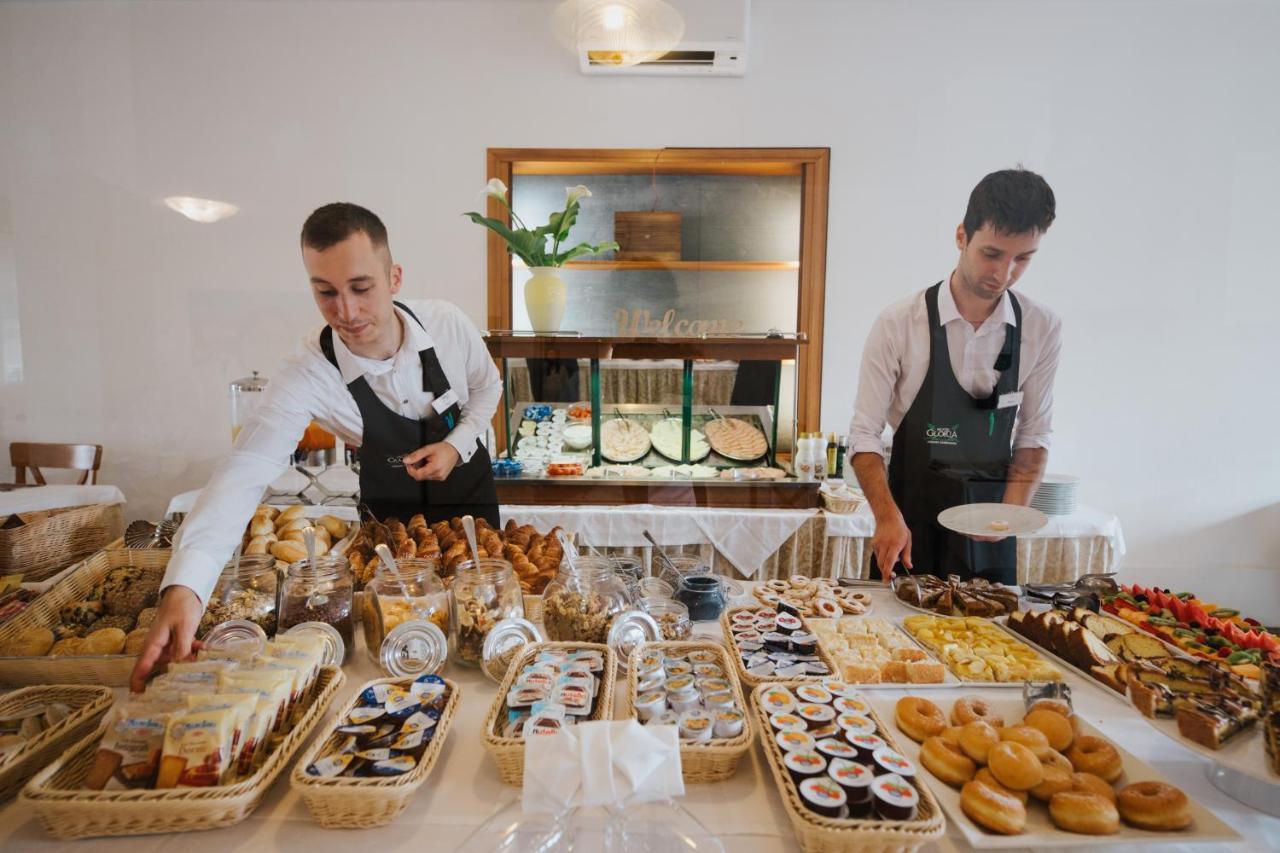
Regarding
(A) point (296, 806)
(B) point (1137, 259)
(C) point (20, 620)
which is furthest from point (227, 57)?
(B) point (1137, 259)

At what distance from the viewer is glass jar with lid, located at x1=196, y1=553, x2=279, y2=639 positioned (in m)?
1.57

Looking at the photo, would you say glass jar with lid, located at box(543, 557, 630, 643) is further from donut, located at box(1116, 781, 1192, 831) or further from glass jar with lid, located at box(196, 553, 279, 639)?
donut, located at box(1116, 781, 1192, 831)

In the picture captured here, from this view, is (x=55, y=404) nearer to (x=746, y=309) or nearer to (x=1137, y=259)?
(x=746, y=309)

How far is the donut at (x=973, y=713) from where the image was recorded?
48.8 inches

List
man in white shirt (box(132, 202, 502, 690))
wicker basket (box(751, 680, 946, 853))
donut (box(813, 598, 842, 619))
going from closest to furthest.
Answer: wicker basket (box(751, 680, 946, 853)) → man in white shirt (box(132, 202, 502, 690)) → donut (box(813, 598, 842, 619))

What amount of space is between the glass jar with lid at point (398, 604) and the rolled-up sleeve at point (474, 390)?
0.98m

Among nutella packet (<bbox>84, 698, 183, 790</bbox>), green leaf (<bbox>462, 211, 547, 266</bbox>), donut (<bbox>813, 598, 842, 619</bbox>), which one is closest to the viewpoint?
nutella packet (<bbox>84, 698, 183, 790</bbox>)

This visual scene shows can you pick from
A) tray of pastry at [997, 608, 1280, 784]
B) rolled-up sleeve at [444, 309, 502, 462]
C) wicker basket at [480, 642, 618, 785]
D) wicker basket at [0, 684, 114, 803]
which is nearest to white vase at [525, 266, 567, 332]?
rolled-up sleeve at [444, 309, 502, 462]

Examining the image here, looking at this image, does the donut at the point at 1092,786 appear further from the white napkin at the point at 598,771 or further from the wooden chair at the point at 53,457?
the wooden chair at the point at 53,457

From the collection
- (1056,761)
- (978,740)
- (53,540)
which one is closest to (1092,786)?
(1056,761)

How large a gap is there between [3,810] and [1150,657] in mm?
2380

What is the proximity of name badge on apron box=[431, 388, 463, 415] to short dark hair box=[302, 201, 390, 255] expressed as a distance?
1.87 ft

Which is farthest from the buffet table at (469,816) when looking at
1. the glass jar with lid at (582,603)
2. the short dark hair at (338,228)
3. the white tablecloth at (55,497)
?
the white tablecloth at (55,497)

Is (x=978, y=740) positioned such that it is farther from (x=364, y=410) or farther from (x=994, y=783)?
(x=364, y=410)
